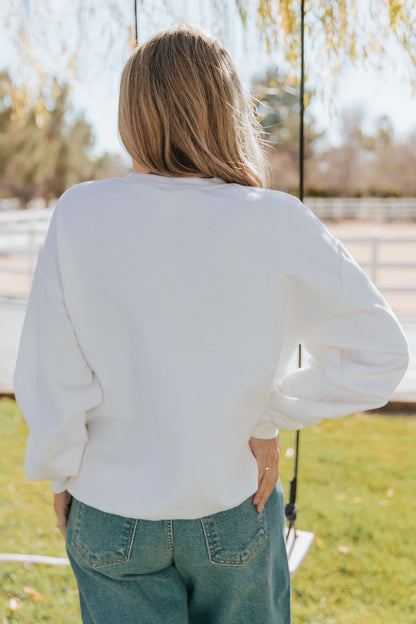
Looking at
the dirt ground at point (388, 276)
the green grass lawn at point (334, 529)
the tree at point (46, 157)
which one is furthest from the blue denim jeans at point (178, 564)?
the tree at point (46, 157)

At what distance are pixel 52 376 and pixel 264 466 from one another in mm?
422

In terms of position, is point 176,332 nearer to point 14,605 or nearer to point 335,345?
point 335,345

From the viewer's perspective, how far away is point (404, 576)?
2.47 metres

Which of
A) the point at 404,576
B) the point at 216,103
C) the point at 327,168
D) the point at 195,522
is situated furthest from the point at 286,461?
the point at 327,168

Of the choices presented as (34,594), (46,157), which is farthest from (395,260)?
(46,157)

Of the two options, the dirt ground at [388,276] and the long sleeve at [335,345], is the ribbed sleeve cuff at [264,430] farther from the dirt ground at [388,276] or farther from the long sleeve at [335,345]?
the dirt ground at [388,276]

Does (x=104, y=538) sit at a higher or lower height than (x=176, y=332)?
lower

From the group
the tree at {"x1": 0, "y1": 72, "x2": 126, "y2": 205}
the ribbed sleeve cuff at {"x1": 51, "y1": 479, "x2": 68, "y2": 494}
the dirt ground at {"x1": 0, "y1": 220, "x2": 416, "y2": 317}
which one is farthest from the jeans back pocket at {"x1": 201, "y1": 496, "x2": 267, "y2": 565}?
the tree at {"x1": 0, "y1": 72, "x2": 126, "y2": 205}

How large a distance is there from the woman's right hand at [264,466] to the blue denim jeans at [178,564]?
23 mm

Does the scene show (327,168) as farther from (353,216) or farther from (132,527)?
(132,527)

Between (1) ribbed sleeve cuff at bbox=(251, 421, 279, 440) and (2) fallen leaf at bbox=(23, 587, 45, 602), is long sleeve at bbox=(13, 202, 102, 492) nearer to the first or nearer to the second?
(1) ribbed sleeve cuff at bbox=(251, 421, 279, 440)

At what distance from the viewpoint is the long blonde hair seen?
1022mm

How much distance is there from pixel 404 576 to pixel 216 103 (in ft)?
7.08

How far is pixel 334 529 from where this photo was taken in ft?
9.26
